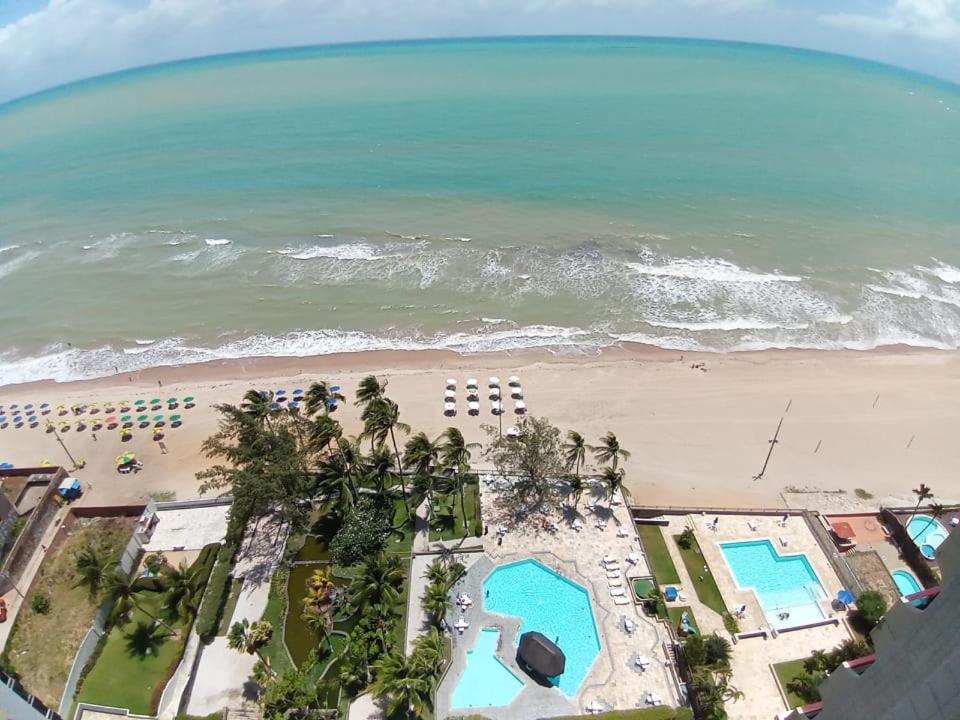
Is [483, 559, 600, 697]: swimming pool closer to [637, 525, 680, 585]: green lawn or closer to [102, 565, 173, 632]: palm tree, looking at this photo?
[637, 525, 680, 585]: green lawn

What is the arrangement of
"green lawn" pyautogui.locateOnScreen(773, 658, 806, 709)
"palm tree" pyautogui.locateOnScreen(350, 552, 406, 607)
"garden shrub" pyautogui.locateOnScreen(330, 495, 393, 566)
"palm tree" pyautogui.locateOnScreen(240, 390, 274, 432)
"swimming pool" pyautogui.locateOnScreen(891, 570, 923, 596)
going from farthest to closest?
"palm tree" pyautogui.locateOnScreen(240, 390, 274, 432), "garden shrub" pyautogui.locateOnScreen(330, 495, 393, 566), "swimming pool" pyautogui.locateOnScreen(891, 570, 923, 596), "palm tree" pyautogui.locateOnScreen(350, 552, 406, 607), "green lawn" pyautogui.locateOnScreen(773, 658, 806, 709)

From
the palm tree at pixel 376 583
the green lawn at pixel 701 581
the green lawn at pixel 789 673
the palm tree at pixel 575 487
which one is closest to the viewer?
the green lawn at pixel 789 673

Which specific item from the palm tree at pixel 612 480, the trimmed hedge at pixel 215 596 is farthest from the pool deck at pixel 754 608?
the trimmed hedge at pixel 215 596

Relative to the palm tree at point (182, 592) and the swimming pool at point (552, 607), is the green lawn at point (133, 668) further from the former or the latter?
the swimming pool at point (552, 607)

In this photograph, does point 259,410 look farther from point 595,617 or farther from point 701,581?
point 701,581

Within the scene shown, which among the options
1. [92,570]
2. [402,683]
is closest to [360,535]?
[402,683]

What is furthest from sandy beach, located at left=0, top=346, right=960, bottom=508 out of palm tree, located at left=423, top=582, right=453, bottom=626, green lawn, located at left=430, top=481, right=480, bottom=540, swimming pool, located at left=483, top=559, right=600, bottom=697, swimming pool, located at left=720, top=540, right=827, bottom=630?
palm tree, located at left=423, top=582, right=453, bottom=626

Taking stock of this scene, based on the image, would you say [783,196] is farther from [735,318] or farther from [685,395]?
[685,395]
